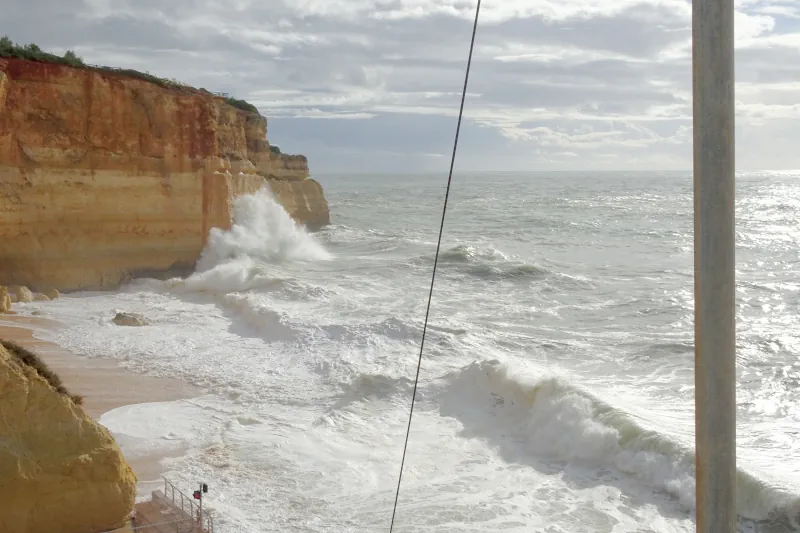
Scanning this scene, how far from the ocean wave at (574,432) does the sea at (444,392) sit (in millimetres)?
29

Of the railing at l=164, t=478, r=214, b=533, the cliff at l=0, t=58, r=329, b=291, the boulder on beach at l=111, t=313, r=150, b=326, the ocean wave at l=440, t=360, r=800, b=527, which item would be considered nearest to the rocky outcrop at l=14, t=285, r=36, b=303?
the cliff at l=0, t=58, r=329, b=291

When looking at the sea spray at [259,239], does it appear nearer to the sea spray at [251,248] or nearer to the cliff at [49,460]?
the sea spray at [251,248]

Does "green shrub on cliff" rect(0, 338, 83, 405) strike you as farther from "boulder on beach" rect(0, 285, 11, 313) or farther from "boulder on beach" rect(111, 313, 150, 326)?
"boulder on beach" rect(0, 285, 11, 313)

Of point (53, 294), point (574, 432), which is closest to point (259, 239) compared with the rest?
point (53, 294)

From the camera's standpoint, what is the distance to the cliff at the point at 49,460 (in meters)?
6.16

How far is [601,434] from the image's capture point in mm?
10414

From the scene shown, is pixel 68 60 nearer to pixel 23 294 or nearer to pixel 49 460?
pixel 23 294

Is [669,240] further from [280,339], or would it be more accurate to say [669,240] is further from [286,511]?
[286,511]

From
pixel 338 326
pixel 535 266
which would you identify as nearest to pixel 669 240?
pixel 535 266

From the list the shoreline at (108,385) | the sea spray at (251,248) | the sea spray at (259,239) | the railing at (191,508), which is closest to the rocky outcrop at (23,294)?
the shoreline at (108,385)

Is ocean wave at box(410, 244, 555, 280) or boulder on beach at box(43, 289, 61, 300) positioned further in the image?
ocean wave at box(410, 244, 555, 280)

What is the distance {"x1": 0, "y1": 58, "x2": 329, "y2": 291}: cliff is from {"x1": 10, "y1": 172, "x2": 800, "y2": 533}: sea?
36.2 inches

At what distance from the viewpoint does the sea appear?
28.0 feet

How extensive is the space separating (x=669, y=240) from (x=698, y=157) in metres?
39.8
